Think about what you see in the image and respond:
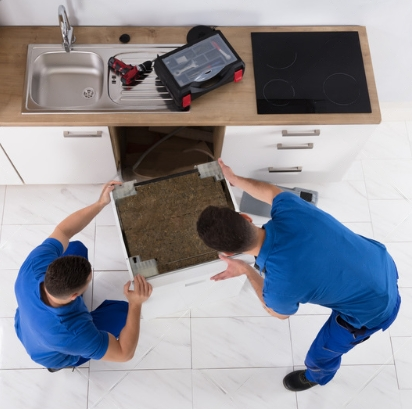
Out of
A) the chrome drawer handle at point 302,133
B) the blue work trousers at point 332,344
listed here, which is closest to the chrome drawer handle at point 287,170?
the chrome drawer handle at point 302,133

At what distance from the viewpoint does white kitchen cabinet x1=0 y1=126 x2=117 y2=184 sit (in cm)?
221

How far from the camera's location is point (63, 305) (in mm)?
1766

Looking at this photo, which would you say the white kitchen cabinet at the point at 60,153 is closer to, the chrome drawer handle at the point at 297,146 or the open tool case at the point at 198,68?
the open tool case at the point at 198,68

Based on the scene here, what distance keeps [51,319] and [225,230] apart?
A: 741 millimetres

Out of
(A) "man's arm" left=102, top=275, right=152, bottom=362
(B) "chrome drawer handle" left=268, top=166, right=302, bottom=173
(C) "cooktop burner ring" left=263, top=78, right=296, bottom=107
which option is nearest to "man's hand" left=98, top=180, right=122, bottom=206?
(A) "man's arm" left=102, top=275, right=152, bottom=362

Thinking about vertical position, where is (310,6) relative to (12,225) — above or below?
above

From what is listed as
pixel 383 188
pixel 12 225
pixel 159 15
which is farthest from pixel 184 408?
pixel 159 15

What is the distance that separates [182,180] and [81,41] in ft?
2.91

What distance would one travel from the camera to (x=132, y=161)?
9.19ft

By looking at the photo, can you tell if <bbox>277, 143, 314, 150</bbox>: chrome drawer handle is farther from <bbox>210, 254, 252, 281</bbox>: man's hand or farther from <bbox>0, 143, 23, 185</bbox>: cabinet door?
<bbox>0, 143, 23, 185</bbox>: cabinet door

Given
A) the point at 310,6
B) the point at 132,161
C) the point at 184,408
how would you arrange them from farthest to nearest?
the point at 132,161 < the point at 184,408 < the point at 310,6

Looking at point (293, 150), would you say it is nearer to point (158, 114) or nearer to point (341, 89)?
point (341, 89)

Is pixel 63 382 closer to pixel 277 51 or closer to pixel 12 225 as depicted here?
pixel 12 225

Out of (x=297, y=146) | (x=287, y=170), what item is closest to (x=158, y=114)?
(x=297, y=146)
